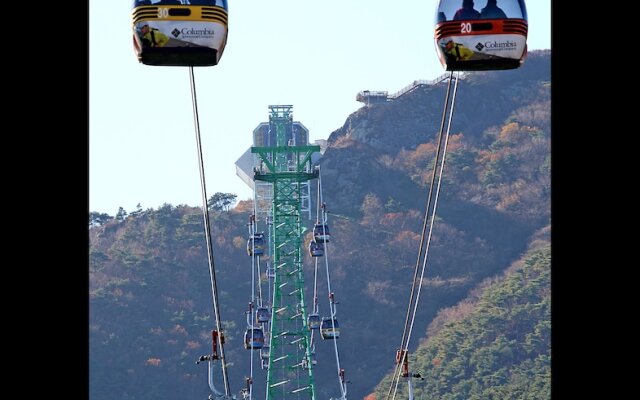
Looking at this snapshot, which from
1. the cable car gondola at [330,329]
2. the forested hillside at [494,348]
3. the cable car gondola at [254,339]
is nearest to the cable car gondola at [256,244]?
the cable car gondola at [254,339]

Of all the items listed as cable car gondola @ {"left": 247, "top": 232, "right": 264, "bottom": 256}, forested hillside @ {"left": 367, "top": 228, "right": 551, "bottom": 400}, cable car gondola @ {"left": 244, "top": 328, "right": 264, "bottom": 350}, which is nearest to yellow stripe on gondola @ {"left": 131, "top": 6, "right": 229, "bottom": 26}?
cable car gondola @ {"left": 244, "top": 328, "right": 264, "bottom": 350}

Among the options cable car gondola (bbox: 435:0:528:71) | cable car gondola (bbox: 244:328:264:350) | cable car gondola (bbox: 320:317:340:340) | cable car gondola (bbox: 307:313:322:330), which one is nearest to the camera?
cable car gondola (bbox: 435:0:528:71)

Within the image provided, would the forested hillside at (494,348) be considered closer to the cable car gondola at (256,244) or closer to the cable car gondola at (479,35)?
the cable car gondola at (256,244)

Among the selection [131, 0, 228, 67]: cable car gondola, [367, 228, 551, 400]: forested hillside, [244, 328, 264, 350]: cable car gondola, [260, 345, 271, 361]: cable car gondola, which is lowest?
[367, 228, 551, 400]: forested hillside

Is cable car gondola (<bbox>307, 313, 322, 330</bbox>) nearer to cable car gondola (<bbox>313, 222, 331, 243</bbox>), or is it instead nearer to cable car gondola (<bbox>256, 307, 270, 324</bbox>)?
cable car gondola (<bbox>256, 307, 270, 324</bbox>)
